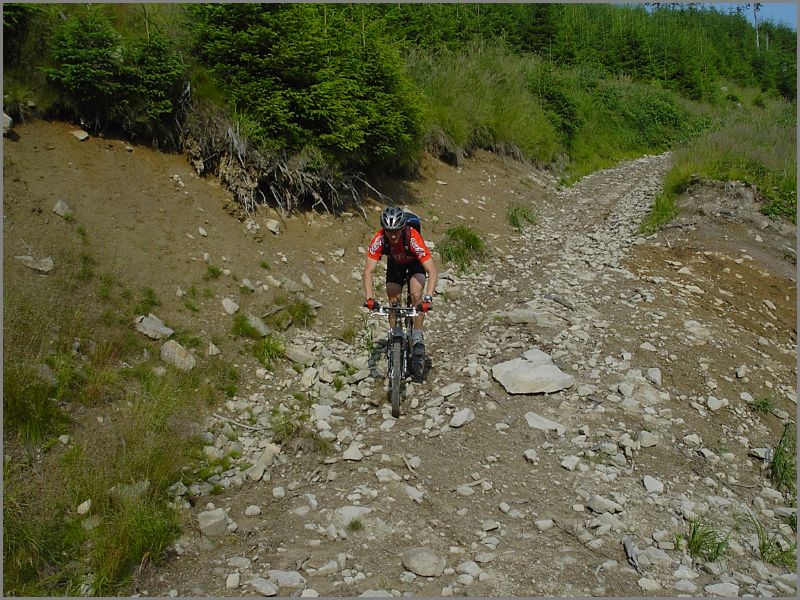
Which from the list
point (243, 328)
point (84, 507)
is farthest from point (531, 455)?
point (243, 328)

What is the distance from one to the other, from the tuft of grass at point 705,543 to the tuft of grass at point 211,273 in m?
6.75

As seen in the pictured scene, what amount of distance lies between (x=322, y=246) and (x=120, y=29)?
494cm

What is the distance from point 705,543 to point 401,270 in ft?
15.2

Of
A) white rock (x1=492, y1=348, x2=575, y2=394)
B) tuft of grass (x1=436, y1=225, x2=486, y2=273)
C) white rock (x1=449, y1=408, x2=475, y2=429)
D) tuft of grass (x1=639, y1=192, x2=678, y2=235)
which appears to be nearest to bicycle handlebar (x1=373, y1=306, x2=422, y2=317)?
white rock (x1=449, y1=408, x2=475, y2=429)

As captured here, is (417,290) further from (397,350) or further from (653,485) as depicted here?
(653,485)

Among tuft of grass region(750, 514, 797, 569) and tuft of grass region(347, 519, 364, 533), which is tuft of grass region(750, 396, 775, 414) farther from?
tuft of grass region(347, 519, 364, 533)

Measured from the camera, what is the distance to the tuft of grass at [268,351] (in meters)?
7.07

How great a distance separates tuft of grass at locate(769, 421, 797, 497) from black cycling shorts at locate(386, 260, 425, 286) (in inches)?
181

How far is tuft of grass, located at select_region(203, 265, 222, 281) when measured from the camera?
7647mm

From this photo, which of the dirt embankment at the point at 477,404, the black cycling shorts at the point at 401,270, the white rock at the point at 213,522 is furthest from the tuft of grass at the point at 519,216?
the white rock at the point at 213,522

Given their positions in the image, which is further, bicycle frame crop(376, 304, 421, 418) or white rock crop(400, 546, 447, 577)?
bicycle frame crop(376, 304, 421, 418)

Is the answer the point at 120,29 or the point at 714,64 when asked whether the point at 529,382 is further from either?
the point at 714,64

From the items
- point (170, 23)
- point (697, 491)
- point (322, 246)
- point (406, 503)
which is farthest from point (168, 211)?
point (697, 491)

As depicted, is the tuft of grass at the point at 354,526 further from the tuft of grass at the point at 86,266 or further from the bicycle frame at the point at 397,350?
the tuft of grass at the point at 86,266
